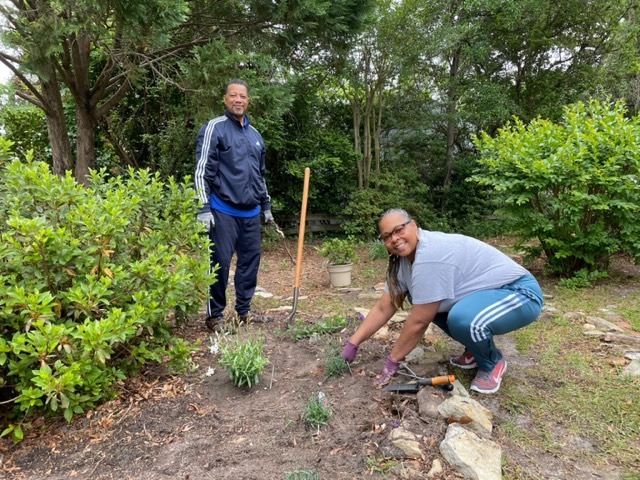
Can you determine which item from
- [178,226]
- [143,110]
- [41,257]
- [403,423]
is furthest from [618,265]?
[143,110]

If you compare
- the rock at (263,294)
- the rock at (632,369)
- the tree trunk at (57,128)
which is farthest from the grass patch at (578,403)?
the tree trunk at (57,128)

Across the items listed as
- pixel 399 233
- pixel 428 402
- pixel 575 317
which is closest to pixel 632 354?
pixel 575 317

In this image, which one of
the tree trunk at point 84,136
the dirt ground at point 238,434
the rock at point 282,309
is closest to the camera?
the dirt ground at point 238,434

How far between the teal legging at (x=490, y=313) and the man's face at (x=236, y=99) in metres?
2.01

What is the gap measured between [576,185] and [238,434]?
4033 millimetres

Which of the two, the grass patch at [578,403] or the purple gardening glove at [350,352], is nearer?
the grass patch at [578,403]

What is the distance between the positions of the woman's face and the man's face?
5.06 ft

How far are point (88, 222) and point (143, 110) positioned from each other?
22.6 ft

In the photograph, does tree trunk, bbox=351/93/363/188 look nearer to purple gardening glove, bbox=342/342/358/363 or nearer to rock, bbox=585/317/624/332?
rock, bbox=585/317/624/332

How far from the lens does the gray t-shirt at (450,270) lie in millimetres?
2127

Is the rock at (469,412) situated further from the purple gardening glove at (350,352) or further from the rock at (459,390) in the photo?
the purple gardening glove at (350,352)

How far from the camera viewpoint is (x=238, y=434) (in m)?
1.97

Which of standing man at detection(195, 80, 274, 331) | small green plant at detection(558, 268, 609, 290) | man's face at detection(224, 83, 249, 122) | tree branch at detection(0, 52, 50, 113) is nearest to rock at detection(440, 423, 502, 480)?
standing man at detection(195, 80, 274, 331)

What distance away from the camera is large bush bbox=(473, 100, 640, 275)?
13.8 feet
